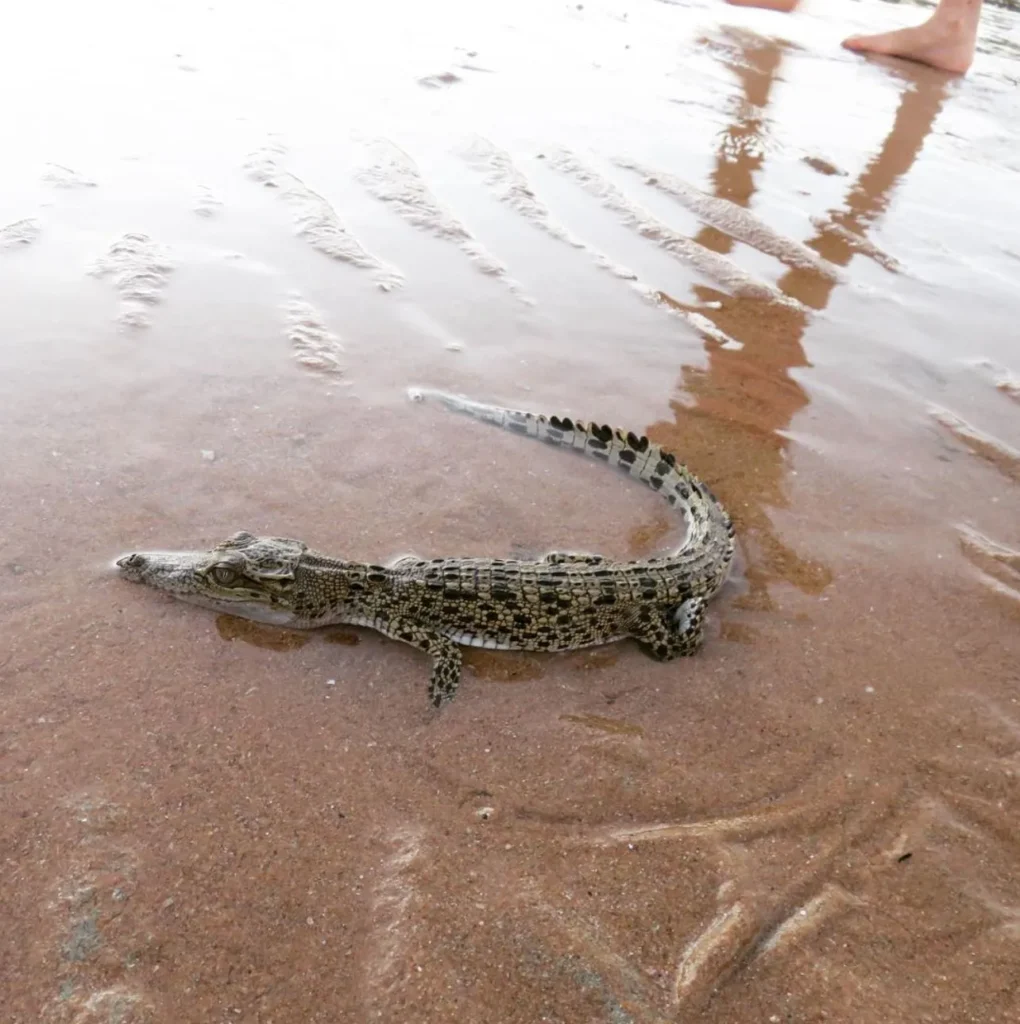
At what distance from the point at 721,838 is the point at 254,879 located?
179 centimetres

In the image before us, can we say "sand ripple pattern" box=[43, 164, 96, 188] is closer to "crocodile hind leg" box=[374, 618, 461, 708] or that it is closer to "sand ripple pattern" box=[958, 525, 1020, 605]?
"crocodile hind leg" box=[374, 618, 461, 708]

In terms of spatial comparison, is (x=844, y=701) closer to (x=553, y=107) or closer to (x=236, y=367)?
(x=236, y=367)

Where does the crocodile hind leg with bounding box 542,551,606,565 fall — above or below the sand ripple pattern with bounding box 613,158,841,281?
below

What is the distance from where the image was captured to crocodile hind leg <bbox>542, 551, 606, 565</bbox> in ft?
14.4

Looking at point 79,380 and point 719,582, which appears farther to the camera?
point 79,380

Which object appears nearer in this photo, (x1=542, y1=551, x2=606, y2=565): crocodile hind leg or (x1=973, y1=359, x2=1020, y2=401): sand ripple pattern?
(x1=542, y1=551, x2=606, y2=565): crocodile hind leg

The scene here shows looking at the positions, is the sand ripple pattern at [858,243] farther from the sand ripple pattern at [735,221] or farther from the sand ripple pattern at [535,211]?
the sand ripple pattern at [535,211]

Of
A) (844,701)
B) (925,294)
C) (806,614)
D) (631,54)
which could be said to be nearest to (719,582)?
→ (806,614)

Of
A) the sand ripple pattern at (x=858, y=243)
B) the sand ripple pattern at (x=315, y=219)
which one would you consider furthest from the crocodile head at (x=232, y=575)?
the sand ripple pattern at (x=858, y=243)

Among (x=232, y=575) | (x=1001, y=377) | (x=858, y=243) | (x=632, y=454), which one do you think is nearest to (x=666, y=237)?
(x=858, y=243)

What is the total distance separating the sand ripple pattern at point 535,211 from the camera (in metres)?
6.91

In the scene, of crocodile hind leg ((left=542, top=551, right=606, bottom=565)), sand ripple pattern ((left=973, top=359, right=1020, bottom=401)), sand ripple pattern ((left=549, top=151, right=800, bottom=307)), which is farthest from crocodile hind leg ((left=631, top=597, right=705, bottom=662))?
sand ripple pattern ((left=549, top=151, right=800, bottom=307))

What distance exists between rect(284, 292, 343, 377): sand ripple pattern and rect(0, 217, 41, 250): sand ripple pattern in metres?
2.15

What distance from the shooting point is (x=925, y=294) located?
24.8 ft
